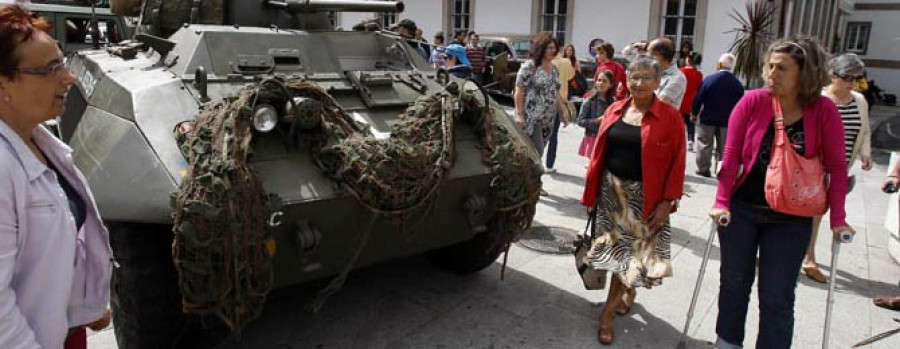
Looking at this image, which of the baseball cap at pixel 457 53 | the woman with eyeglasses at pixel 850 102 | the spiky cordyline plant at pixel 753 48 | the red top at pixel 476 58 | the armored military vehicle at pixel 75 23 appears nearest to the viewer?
the woman with eyeglasses at pixel 850 102

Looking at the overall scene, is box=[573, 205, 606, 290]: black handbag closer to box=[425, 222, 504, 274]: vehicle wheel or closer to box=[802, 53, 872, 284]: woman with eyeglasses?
box=[425, 222, 504, 274]: vehicle wheel

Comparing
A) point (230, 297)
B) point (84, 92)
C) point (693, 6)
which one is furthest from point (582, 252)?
point (693, 6)

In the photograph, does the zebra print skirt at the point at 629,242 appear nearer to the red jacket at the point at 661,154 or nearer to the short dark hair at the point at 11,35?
the red jacket at the point at 661,154

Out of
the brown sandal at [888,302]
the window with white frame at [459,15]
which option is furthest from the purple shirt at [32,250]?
the window with white frame at [459,15]

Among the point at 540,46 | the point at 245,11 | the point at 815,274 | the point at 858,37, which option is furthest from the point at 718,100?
A: the point at 858,37

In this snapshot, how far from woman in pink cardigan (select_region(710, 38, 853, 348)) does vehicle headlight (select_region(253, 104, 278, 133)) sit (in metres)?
2.19

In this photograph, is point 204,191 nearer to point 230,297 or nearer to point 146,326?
point 230,297

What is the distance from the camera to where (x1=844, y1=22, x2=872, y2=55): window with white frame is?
84.4 feet

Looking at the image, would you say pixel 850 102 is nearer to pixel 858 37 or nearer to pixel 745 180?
pixel 745 180

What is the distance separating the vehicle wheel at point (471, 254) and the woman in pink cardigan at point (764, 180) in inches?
57.2

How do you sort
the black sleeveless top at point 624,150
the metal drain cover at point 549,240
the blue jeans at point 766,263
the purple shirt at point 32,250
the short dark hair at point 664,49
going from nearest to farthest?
the purple shirt at point 32,250
the blue jeans at point 766,263
the black sleeveless top at point 624,150
the short dark hair at point 664,49
the metal drain cover at point 549,240

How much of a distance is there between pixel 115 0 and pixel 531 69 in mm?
3976

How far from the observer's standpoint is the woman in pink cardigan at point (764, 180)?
9.95ft

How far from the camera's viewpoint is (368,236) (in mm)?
3416
